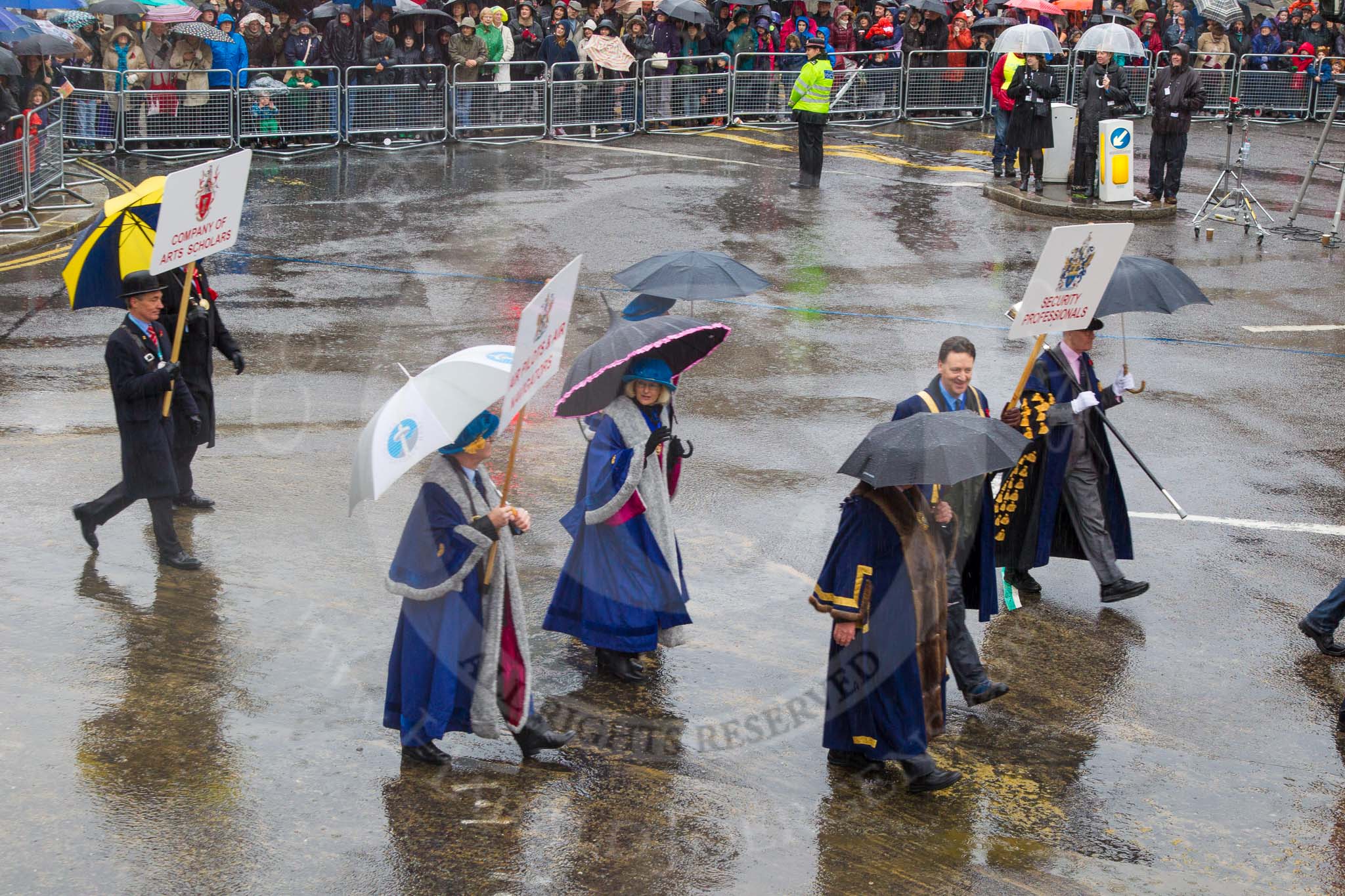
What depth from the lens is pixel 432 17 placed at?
954 inches

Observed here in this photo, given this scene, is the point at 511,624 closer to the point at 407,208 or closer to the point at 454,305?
the point at 454,305

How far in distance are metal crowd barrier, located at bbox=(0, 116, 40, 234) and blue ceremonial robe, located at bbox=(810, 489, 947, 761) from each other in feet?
43.4

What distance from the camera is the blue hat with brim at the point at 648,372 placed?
23.8 ft

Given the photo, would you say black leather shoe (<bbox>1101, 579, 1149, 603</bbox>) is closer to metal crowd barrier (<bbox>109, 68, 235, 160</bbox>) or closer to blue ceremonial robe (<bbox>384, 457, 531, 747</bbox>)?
blue ceremonial robe (<bbox>384, 457, 531, 747</bbox>)

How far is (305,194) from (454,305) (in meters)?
6.02

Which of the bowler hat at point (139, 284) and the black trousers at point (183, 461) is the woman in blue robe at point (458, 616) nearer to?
the bowler hat at point (139, 284)

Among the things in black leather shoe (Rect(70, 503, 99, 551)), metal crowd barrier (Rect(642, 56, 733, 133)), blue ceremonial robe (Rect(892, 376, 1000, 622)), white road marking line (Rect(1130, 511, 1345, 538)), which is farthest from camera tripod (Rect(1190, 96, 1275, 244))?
black leather shoe (Rect(70, 503, 99, 551))

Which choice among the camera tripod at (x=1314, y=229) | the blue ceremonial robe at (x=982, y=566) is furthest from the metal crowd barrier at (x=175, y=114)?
the blue ceremonial robe at (x=982, y=566)

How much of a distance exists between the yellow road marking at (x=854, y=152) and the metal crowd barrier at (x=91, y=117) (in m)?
9.14

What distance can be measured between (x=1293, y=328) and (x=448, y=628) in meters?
11.1

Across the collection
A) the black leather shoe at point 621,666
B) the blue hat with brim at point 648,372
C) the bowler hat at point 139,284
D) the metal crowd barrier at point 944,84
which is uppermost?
the metal crowd barrier at point 944,84

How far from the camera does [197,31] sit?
21.2 metres

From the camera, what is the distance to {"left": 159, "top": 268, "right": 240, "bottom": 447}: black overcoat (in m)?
9.15

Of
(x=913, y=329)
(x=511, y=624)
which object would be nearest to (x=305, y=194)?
(x=913, y=329)
